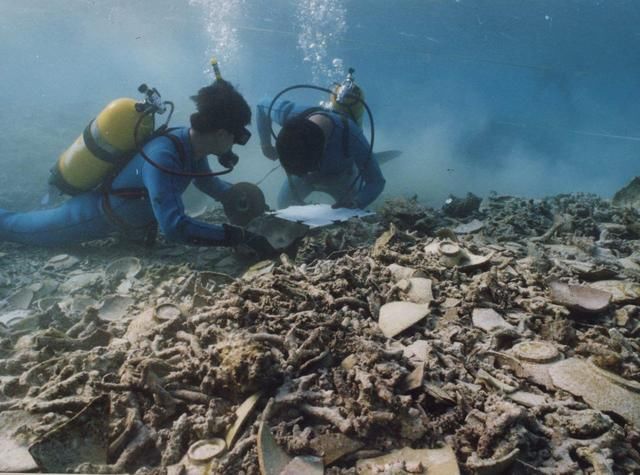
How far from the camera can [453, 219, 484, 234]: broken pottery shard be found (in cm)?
512

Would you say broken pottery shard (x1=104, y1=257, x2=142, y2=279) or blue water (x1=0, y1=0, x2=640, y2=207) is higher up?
blue water (x1=0, y1=0, x2=640, y2=207)

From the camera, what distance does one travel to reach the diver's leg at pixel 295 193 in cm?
788

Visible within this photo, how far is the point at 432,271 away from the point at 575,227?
2.98 m

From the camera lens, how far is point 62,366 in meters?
2.46

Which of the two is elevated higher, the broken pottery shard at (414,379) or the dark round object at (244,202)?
the dark round object at (244,202)

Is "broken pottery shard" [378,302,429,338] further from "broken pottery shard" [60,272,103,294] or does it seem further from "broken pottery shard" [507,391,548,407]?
"broken pottery shard" [60,272,103,294]

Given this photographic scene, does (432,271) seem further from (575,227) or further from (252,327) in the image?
(575,227)

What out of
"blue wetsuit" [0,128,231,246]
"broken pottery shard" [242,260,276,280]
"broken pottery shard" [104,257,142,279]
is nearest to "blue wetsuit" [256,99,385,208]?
"blue wetsuit" [0,128,231,246]

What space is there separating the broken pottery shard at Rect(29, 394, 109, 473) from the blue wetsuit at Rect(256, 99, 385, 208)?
4643 mm

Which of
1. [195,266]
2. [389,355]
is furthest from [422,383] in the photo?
[195,266]

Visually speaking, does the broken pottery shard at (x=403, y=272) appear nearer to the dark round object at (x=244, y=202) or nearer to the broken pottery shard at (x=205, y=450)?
the broken pottery shard at (x=205, y=450)

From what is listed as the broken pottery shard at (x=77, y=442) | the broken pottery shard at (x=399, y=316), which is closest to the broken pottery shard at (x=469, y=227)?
the broken pottery shard at (x=399, y=316)

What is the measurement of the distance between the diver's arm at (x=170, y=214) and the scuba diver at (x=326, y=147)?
1450mm

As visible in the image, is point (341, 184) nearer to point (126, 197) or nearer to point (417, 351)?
point (126, 197)
